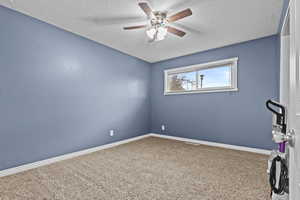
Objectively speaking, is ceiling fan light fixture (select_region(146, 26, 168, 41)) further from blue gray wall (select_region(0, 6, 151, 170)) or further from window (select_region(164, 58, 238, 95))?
window (select_region(164, 58, 238, 95))

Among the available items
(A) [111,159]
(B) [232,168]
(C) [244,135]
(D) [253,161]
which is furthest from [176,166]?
(C) [244,135]

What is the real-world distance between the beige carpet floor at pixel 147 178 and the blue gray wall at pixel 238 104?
469mm

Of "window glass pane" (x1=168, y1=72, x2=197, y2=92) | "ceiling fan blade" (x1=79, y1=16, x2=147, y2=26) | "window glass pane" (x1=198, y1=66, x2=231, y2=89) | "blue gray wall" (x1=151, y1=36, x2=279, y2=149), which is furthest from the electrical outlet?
"window glass pane" (x1=198, y1=66, x2=231, y2=89)

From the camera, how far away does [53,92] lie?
8.45ft

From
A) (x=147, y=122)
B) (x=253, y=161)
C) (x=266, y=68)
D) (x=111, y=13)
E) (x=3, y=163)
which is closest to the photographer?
(x=3, y=163)

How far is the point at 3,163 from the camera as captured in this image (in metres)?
2.07

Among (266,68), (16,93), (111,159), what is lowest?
(111,159)

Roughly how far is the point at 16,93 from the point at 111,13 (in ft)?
6.12

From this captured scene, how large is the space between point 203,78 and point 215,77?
0.94ft

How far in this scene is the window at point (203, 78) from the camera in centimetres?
330

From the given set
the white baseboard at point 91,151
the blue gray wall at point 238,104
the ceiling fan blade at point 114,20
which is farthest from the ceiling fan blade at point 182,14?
the white baseboard at point 91,151

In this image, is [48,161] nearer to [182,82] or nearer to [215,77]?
[182,82]

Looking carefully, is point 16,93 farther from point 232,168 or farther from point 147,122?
point 232,168

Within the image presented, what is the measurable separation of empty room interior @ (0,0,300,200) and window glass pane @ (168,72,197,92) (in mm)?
36
